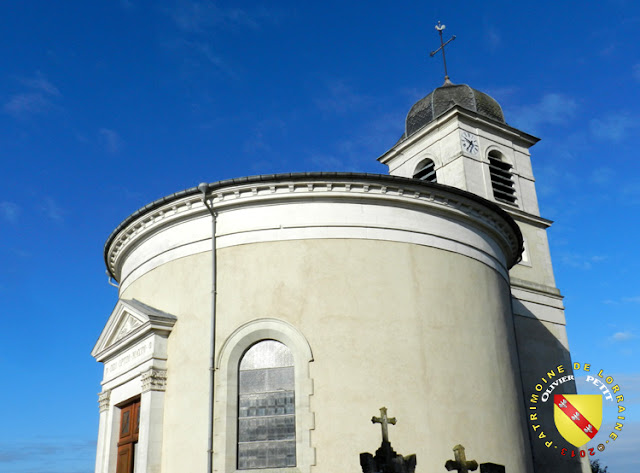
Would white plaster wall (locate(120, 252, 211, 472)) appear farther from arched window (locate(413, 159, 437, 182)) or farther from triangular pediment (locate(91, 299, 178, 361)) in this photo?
arched window (locate(413, 159, 437, 182))

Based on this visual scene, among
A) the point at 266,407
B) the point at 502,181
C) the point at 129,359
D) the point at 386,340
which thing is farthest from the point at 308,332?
the point at 502,181

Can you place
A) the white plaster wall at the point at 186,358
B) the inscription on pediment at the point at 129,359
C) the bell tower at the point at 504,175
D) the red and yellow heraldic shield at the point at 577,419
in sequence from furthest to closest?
1. the bell tower at the point at 504,175
2. the red and yellow heraldic shield at the point at 577,419
3. the inscription on pediment at the point at 129,359
4. the white plaster wall at the point at 186,358

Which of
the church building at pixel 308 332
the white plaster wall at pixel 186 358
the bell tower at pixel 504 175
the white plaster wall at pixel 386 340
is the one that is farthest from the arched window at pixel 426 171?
the white plaster wall at pixel 186 358

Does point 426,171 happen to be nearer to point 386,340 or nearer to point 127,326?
point 386,340

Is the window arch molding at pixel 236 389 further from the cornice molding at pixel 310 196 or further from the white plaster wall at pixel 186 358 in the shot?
the cornice molding at pixel 310 196

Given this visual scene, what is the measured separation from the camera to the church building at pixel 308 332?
13.1 meters

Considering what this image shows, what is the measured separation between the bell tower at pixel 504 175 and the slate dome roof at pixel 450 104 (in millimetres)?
43

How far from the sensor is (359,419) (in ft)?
42.4

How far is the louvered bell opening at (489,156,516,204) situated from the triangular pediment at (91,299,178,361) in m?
16.8

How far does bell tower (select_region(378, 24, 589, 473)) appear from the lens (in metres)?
24.8

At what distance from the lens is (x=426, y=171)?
93.6ft

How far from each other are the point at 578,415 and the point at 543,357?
235 cm

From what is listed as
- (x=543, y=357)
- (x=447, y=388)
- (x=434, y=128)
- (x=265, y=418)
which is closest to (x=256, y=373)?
(x=265, y=418)

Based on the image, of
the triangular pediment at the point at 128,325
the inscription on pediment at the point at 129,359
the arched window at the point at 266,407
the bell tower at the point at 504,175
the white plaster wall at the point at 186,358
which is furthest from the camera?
the bell tower at the point at 504,175
